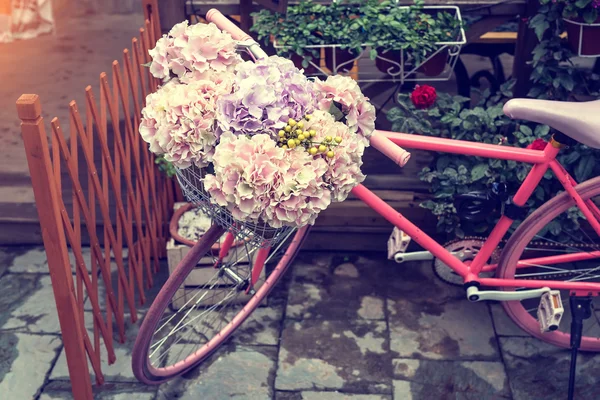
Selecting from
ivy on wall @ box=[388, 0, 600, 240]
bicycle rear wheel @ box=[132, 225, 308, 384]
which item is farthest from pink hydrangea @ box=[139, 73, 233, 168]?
ivy on wall @ box=[388, 0, 600, 240]

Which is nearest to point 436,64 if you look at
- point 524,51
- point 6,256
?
point 524,51

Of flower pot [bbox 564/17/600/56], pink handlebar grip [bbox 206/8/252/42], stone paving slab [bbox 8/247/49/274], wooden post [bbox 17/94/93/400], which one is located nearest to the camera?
wooden post [bbox 17/94/93/400]

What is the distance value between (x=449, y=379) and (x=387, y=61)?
1766mm

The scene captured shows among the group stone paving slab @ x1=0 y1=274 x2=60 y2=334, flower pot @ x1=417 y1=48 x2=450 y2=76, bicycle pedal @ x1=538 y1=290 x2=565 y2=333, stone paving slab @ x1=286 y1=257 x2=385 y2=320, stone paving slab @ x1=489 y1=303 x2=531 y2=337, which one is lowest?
stone paving slab @ x1=489 y1=303 x2=531 y2=337

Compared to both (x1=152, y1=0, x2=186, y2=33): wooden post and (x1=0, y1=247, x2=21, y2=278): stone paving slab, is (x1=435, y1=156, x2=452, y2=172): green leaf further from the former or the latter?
(x1=0, y1=247, x2=21, y2=278): stone paving slab

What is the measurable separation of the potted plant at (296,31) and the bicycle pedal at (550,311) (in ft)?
5.60

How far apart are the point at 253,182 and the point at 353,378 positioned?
64.8 inches

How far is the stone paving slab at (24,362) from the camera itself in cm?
349

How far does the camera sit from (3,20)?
731 centimetres

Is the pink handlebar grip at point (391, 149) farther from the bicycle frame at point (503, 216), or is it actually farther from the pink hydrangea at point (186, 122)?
the pink hydrangea at point (186, 122)

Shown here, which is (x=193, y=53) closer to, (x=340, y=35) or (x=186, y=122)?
(x=186, y=122)

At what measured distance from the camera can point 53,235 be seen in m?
2.89

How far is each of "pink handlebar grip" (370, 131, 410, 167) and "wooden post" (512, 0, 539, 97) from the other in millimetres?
1732

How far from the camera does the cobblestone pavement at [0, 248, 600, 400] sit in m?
3.50
